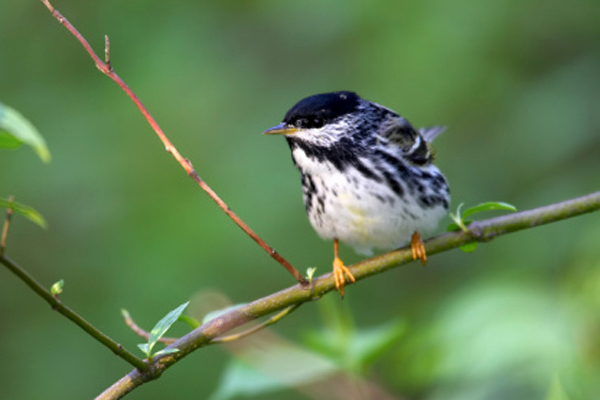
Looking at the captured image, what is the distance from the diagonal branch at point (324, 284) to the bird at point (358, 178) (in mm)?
670

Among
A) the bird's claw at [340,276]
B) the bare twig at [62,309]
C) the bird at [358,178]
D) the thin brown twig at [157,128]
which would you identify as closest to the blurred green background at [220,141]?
the bird at [358,178]

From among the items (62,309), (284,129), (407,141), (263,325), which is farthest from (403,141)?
(62,309)

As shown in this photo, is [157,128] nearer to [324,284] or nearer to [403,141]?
[324,284]

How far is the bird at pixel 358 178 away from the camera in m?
3.57

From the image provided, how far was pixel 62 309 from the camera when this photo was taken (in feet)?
5.84

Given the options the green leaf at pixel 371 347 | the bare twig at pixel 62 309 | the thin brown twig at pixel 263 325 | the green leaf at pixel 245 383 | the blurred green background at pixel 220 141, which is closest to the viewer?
the bare twig at pixel 62 309

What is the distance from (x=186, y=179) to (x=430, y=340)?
11.2 ft

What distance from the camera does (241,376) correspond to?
2.65 m

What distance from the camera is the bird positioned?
11.7 ft

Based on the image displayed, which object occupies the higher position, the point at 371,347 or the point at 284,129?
the point at 284,129

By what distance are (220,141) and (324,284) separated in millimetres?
3901

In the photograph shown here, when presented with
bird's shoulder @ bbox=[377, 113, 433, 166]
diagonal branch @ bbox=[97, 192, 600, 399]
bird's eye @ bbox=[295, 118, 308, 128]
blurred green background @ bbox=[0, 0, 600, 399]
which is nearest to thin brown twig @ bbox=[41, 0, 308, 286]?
diagonal branch @ bbox=[97, 192, 600, 399]

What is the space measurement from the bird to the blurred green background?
1529mm

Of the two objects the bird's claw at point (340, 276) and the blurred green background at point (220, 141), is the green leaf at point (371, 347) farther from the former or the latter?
the blurred green background at point (220, 141)
